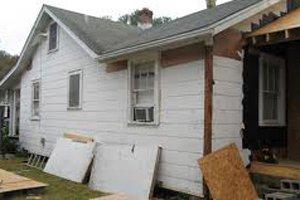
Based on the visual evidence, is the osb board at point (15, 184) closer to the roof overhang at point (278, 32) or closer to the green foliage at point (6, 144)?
the roof overhang at point (278, 32)

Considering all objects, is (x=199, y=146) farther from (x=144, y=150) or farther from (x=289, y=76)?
(x=289, y=76)

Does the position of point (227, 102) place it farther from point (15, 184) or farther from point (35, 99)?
point (35, 99)

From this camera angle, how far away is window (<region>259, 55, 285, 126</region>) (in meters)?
10.0

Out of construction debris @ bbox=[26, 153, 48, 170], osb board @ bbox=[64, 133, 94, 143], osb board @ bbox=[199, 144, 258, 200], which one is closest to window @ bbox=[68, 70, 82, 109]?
osb board @ bbox=[64, 133, 94, 143]

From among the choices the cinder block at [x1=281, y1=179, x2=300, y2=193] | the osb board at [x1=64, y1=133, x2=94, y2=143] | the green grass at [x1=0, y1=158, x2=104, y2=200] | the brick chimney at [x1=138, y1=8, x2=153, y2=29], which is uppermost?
the brick chimney at [x1=138, y1=8, x2=153, y2=29]

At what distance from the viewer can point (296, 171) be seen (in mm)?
8406

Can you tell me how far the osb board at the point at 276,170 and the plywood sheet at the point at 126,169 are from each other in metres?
2.16

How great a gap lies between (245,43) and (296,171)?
116 inches

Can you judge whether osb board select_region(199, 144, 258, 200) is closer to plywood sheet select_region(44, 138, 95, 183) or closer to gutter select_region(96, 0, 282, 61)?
gutter select_region(96, 0, 282, 61)

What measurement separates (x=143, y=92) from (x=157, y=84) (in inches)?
29.5

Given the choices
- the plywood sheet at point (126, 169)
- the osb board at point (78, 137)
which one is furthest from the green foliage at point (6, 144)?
the plywood sheet at point (126, 169)

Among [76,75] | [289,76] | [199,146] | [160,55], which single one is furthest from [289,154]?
[76,75]

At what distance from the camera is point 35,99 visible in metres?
16.8

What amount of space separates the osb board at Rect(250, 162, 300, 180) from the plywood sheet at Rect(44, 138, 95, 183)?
470 cm
